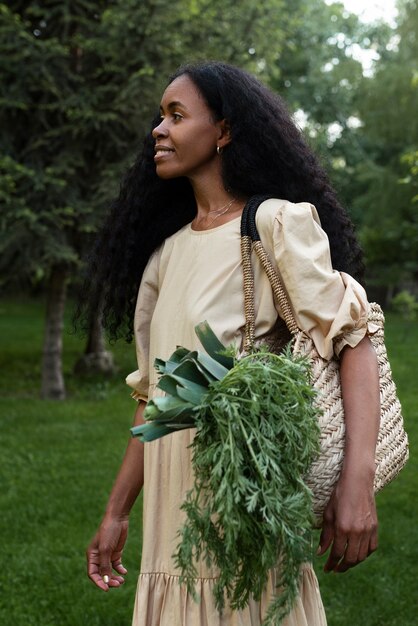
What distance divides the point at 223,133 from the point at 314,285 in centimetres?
46

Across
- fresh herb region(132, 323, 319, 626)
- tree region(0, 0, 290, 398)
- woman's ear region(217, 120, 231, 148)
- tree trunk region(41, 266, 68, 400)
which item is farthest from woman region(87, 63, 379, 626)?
tree trunk region(41, 266, 68, 400)

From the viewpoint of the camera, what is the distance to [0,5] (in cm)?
958

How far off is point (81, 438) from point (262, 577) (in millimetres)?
7349

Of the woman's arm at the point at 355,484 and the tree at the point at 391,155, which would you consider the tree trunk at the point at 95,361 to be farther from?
the woman's arm at the point at 355,484

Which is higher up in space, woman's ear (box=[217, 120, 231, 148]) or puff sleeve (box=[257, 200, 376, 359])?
woman's ear (box=[217, 120, 231, 148])

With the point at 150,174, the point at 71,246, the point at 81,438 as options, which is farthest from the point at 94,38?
the point at 150,174

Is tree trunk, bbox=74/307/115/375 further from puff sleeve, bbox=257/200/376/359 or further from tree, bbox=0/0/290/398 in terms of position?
puff sleeve, bbox=257/200/376/359

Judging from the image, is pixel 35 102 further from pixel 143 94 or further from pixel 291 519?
pixel 291 519

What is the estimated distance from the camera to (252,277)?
194cm

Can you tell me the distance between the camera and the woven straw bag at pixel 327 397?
5.72 feet

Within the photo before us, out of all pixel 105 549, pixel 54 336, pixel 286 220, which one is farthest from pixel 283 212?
pixel 54 336

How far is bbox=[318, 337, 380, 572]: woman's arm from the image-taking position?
68.1 inches

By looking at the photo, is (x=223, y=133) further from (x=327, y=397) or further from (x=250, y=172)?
(x=327, y=397)

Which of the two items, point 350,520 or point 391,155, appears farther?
point 391,155
